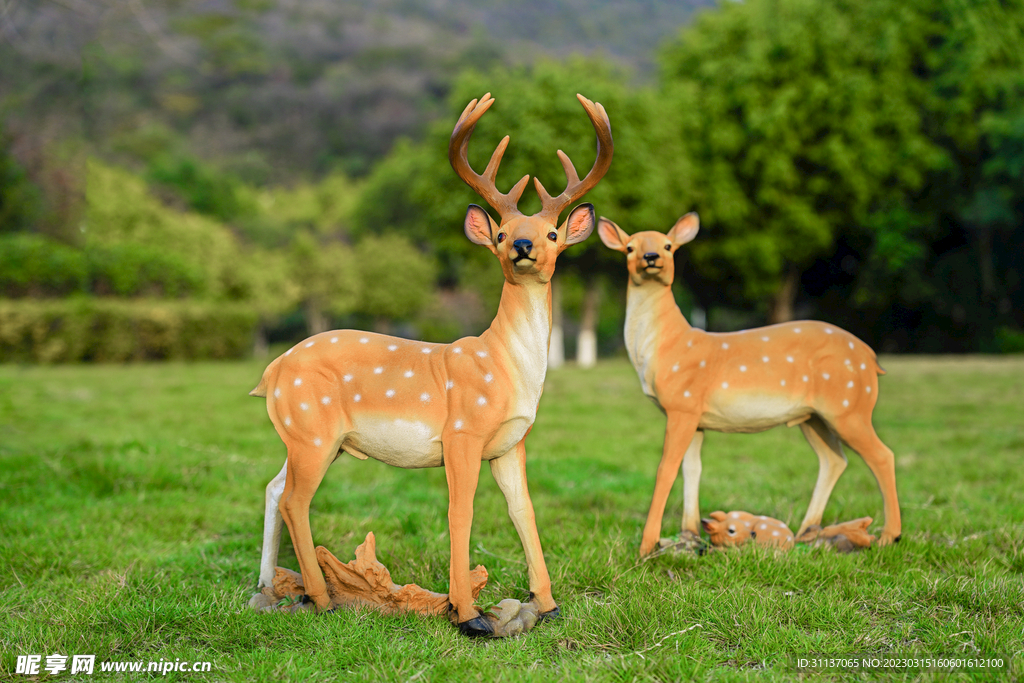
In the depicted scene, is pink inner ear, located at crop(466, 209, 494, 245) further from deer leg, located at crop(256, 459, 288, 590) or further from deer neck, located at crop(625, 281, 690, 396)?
deer leg, located at crop(256, 459, 288, 590)

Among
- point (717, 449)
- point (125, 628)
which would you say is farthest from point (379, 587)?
point (717, 449)

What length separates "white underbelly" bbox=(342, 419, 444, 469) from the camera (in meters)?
3.29

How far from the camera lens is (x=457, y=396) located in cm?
328

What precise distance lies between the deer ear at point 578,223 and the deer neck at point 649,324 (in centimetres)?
101

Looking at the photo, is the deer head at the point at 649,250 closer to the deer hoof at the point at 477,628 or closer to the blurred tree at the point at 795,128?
the deer hoof at the point at 477,628

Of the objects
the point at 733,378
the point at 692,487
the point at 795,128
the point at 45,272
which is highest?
the point at 795,128

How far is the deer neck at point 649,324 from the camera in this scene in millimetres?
4289

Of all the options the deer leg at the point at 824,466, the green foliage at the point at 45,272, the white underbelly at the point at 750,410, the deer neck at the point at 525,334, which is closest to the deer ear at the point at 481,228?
the deer neck at the point at 525,334

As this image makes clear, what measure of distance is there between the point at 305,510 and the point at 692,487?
2.37 metres

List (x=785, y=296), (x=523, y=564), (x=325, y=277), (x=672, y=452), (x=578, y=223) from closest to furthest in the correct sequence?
(x=578, y=223) → (x=523, y=564) → (x=672, y=452) → (x=785, y=296) → (x=325, y=277)

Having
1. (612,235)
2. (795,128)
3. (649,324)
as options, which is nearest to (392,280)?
(795,128)

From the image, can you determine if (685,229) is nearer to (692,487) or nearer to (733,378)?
(733,378)

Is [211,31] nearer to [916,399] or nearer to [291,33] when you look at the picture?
[291,33]

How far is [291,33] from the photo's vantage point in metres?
110
